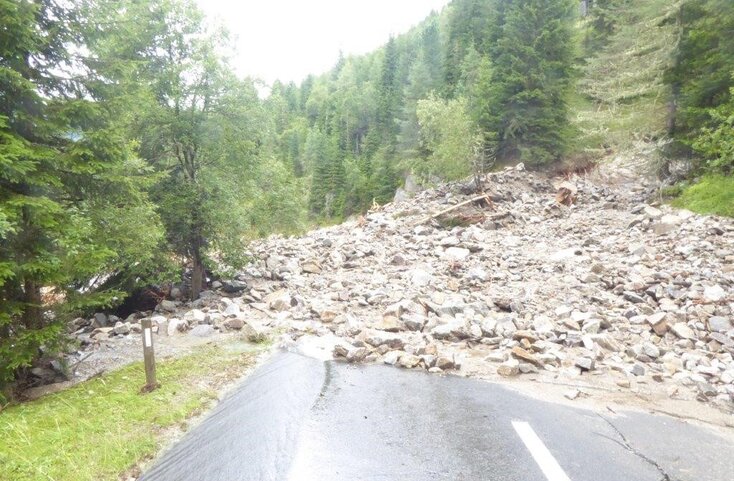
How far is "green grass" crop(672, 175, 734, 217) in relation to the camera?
51.8ft

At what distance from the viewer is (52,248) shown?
7.50 meters

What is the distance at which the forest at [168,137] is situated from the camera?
7246 mm

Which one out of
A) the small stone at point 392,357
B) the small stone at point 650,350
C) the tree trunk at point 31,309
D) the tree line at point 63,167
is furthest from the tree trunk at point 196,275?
the small stone at point 650,350

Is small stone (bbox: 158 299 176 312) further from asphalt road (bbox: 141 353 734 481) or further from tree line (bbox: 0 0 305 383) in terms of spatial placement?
asphalt road (bbox: 141 353 734 481)

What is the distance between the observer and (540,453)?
5.34m

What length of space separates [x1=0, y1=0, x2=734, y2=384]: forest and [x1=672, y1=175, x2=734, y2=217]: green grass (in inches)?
27.3

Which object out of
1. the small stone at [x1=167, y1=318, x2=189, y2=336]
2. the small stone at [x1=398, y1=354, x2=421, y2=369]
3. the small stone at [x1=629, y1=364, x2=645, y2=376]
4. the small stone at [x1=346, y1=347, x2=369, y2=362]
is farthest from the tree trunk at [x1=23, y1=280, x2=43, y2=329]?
the small stone at [x1=629, y1=364, x2=645, y2=376]

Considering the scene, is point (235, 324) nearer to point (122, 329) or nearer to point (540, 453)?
point (122, 329)

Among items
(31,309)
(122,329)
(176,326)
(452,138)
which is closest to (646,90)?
(452,138)

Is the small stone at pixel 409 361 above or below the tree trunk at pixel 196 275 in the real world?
below

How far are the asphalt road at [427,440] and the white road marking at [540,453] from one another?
0.01m

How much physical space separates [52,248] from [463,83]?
158 ft

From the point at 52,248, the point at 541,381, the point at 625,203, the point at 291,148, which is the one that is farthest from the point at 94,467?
the point at 291,148

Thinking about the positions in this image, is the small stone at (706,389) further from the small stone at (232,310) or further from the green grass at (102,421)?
the small stone at (232,310)
